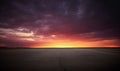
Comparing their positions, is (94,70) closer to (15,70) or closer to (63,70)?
(63,70)

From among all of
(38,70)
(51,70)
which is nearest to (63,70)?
(51,70)

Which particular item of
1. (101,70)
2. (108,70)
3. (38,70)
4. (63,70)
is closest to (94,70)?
(101,70)

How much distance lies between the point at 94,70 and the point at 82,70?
135 cm

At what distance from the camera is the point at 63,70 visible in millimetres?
11078

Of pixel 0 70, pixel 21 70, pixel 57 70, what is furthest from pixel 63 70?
pixel 0 70

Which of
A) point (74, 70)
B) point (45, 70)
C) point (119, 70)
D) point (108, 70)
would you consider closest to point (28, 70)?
point (45, 70)

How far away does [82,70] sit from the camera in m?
11.3

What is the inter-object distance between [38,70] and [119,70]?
30.0 ft

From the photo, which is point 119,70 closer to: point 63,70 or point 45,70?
point 63,70

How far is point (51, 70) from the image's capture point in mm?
11344

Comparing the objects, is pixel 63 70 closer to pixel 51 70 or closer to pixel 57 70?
pixel 57 70

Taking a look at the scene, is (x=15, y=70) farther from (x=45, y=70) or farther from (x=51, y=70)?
(x=51, y=70)

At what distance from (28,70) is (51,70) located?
8.74 feet

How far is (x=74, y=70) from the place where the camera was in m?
11.2
